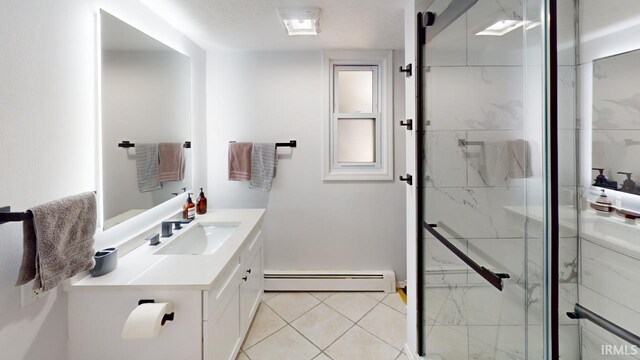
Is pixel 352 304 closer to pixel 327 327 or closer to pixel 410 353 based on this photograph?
pixel 327 327

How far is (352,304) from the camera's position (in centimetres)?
239

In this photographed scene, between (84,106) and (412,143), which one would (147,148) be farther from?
(412,143)

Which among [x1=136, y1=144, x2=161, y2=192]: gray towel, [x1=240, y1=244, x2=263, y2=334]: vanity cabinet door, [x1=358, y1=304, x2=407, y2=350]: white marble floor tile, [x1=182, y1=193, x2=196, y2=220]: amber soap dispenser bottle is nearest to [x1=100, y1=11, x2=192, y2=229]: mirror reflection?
[x1=136, y1=144, x2=161, y2=192]: gray towel


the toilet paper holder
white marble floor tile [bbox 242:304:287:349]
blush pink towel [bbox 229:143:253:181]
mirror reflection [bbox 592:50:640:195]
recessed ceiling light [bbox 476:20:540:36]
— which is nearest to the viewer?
mirror reflection [bbox 592:50:640:195]

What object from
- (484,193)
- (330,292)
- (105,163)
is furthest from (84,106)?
(330,292)

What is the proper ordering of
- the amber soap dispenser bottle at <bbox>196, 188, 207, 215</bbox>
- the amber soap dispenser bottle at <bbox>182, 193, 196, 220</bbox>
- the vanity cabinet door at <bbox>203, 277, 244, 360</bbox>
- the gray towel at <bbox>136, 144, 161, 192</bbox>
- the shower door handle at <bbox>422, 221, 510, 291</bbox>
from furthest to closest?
the amber soap dispenser bottle at <bbox>196, 188, 207, 215</bbox> < the amber soap dispenser bottle at <bbox>182, 193, 196, 220</bbox> < the gray towel at <bbox>136, 144, 161, 192</bbox> < the vanity cabinet door at <bbox>203, 277, 244, 360</bbox> < the shower door handle at <bbox>422, 221, 510, 291</bbox>

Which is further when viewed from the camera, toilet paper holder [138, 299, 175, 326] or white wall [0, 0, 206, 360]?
toilet paper holder [138, 299, 175, 326]

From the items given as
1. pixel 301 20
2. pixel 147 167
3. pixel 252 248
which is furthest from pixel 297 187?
pixel 301 20

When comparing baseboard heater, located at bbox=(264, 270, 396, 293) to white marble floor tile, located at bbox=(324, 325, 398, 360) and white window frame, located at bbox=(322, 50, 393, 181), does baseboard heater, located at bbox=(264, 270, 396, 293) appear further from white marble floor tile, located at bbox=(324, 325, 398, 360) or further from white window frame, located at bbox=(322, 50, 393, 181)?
white window frame, located at bbox=(322, 50, 393, 181)

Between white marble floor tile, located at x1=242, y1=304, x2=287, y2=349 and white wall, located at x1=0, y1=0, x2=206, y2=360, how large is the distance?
1066 millimetres

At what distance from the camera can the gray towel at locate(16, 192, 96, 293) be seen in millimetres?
904

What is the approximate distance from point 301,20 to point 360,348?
225cm

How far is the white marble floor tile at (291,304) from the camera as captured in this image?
7.39 feet

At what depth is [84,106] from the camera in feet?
4.17
